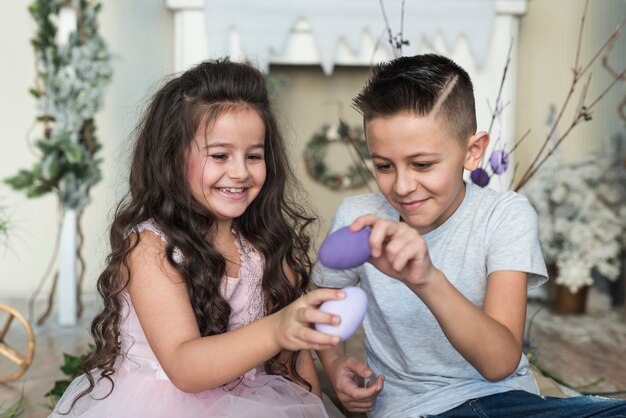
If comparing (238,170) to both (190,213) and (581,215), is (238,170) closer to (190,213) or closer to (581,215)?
(190,213)

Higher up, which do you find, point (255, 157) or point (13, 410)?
point (255, 157)

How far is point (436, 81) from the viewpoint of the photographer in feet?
4.52

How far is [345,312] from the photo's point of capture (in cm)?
98

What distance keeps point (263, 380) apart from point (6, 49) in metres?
2.89

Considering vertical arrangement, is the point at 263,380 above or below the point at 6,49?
below

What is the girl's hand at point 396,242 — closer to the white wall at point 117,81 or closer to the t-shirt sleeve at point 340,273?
the t-shirt sleeve at point 340,273

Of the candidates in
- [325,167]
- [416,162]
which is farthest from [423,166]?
[325,167]

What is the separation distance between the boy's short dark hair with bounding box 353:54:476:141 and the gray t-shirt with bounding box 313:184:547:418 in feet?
0.56

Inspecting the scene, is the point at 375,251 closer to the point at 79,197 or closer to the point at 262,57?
the point at 79,197

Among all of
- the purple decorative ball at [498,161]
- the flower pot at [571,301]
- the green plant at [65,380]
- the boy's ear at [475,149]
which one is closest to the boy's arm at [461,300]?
the boy's ear at [475,149]

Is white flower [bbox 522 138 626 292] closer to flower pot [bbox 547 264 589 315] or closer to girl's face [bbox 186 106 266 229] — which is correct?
flower pot [bbox 547 264 589 315]

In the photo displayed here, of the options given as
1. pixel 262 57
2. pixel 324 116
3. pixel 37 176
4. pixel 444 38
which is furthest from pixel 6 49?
pixel 444 38

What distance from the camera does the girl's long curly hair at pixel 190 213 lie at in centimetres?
141

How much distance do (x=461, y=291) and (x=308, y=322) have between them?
0.54 meters
